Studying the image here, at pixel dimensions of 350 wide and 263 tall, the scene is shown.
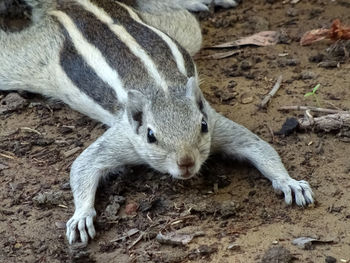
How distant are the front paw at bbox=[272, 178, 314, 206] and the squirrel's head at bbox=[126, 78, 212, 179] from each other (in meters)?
0.56

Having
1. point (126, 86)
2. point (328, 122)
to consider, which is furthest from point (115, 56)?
point (328, 122)

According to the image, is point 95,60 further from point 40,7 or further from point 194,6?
point 194,6

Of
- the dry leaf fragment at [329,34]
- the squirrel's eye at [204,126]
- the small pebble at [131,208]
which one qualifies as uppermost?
the squirrel's eye at [204,126]

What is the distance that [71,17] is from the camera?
6.72 metres

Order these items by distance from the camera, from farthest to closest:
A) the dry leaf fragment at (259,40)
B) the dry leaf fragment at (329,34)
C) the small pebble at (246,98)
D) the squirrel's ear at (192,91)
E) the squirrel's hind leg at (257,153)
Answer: the dry leaf fragment at (259,40) < the dry leaf fragment at (329,34) < the small pebble at (246,98) < the squirrel's ear at (192,91) < the squirrel's hind leg at (257,153)

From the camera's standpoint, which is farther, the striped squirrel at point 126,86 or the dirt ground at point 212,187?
the striped squirrel at point 126,86

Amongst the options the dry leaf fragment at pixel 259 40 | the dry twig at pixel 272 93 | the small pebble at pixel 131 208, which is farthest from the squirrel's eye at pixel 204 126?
the dry leaf fragment at pixel 259 40

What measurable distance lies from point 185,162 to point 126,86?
3.75 feet

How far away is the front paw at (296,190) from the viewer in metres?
5.14

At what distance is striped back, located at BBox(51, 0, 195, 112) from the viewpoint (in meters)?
5.91

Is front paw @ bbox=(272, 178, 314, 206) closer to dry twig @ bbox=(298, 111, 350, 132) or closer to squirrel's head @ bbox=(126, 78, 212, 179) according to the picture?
squirrel's head @ bbox=(126, 78, 212, 179)

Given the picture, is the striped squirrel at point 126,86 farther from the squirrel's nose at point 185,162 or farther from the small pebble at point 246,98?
the small pebble at point 246,98

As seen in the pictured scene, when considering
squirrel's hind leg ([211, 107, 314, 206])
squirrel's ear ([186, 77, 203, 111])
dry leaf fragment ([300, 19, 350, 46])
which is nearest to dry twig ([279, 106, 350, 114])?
squirrel's hind leg ([211, 107, 314, 206])

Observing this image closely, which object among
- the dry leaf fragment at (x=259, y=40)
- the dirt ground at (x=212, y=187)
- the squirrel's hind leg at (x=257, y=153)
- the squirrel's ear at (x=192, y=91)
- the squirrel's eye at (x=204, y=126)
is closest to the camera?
the dirt ground at (x=212, y=187)
